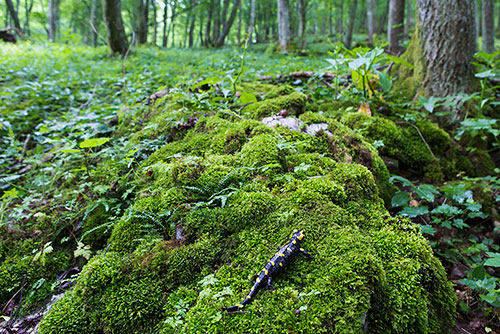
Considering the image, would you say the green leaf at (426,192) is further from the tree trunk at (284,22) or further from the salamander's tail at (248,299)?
the tree trunk at (284,22)

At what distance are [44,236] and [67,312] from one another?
1265 millimetres

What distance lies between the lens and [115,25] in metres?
10.8

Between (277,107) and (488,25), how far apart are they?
38.8 ft

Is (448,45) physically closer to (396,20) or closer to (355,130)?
(355,130)

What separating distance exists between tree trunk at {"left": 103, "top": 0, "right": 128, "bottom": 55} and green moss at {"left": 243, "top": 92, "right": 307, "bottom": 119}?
10120mm

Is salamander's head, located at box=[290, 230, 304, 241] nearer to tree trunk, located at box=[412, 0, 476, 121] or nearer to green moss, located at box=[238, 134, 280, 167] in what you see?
green moss, located at box=[238, 134, 280, 167]

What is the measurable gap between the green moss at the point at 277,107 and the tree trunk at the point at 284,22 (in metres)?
11.5

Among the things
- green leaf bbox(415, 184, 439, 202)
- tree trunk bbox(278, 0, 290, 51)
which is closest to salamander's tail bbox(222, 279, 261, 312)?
green leaf bbox(415, 184, 439, 202)

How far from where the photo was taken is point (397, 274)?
1583mm

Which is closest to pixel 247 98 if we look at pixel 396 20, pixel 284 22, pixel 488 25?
pixel 396 20

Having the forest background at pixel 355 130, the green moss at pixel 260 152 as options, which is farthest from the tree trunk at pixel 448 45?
the green moss at pixel 260 152

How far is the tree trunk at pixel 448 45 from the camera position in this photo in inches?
163

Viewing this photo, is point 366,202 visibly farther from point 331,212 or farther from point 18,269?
point 18,269

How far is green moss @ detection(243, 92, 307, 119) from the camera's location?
11.4 ft
